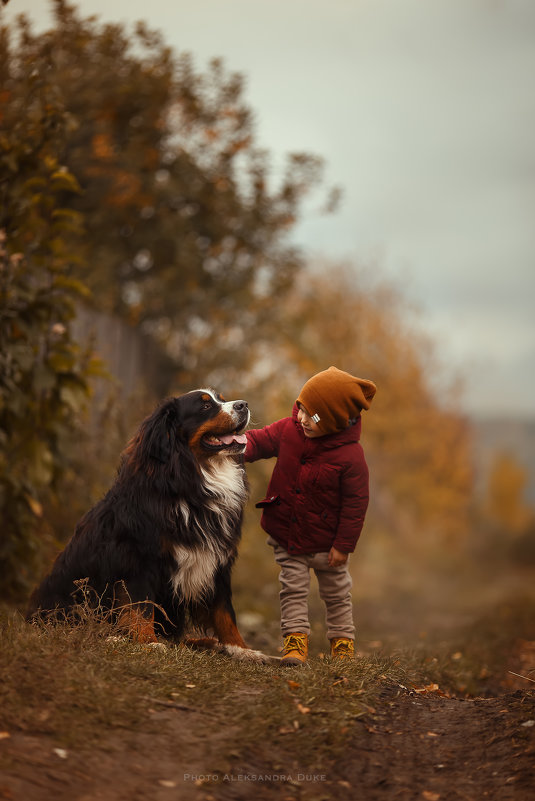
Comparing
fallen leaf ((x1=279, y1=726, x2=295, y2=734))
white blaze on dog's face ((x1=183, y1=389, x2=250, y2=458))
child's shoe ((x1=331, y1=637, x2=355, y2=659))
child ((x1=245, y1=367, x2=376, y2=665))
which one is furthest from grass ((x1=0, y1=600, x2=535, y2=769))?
white blaze on dog's face ((x1=183, y1=389, x2=250, y2=458))

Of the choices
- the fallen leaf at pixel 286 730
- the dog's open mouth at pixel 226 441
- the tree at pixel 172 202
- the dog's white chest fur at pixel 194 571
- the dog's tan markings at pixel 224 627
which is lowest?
the dog's tan markings at pixel 224 627

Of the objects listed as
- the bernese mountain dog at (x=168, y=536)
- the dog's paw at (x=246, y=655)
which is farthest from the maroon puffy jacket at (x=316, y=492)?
the dog's paw at (x=246, y=655)

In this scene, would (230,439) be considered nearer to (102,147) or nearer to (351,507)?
(351,507)

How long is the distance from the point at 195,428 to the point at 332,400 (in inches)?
30.5

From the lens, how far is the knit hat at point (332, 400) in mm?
4609

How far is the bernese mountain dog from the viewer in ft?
14.0

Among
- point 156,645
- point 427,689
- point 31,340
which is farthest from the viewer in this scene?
point 31,340

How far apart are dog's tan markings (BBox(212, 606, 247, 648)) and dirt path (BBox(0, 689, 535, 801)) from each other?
1.21 meters

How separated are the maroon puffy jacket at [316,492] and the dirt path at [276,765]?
52.3 inches

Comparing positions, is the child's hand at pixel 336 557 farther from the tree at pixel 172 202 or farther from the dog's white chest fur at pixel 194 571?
the tree at pixel 172 202

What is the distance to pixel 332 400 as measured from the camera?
461 centimetres

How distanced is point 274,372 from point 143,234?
9.00 ft

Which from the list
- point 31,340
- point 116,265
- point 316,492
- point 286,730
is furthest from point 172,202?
point 286,730

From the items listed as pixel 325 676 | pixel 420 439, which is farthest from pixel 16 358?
pixel 420 439
